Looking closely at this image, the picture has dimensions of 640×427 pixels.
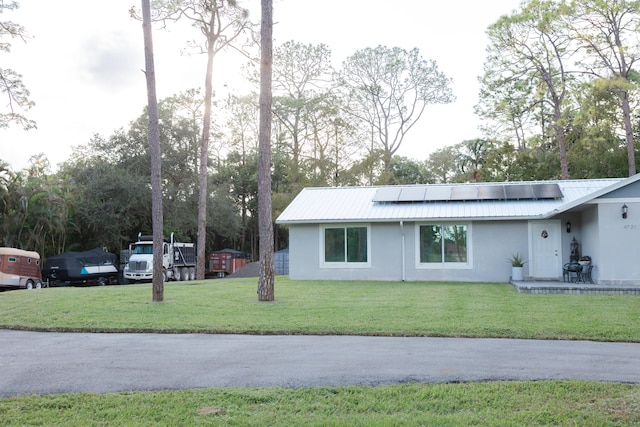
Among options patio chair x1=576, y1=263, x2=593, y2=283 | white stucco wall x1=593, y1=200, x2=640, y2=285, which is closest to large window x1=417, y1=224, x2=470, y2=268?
patio chair x1=576, y1=263, x2=593, y2=283

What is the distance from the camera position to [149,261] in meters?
27.6

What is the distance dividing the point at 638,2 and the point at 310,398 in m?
27.4

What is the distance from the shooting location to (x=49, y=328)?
10172 mm

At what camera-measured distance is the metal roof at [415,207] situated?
18.7m

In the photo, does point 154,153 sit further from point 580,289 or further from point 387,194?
point 580,289

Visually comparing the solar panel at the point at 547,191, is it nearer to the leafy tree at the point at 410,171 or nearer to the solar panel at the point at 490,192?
the solar panel at the point at 490,192

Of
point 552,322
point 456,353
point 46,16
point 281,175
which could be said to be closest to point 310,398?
point 456,353

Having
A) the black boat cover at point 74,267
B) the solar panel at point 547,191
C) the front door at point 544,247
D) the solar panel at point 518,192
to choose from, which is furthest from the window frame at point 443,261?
the black boat cover at point 74,267

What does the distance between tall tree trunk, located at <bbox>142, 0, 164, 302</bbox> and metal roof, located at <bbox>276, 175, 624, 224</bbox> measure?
6.26 metres

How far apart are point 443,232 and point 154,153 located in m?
9.76

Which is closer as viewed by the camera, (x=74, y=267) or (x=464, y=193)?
(x=464, y=193)

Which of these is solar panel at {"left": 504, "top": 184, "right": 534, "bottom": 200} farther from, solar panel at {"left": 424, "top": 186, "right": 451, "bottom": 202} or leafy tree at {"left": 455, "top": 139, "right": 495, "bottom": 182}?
leafy tree at {"left": 455, "top": 139, "right": 495, "bottom": 182}

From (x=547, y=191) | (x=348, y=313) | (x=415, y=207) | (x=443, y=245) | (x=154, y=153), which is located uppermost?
(x=154, y=153)

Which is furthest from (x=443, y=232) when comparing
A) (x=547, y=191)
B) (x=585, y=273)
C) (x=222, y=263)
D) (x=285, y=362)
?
(x=222, y=263)
